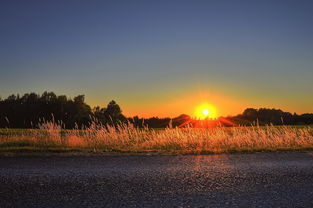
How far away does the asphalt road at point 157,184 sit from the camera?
211 inches

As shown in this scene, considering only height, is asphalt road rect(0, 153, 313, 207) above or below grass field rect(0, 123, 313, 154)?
below

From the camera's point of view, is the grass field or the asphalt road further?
the grass field

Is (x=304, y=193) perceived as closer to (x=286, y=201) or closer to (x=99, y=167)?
(x=286, y=201)

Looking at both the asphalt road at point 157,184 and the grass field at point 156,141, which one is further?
the grass field at point 156,141

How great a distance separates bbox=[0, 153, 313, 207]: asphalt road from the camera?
5363 mm

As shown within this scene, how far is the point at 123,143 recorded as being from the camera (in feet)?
50.7

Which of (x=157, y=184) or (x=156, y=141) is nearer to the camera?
(x=157, y=184)

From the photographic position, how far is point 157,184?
6.61 m

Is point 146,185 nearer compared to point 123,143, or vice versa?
point 146,185

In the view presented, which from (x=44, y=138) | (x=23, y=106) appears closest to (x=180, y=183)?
(x=44, y=138)

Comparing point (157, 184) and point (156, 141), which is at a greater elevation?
point (156, 141)

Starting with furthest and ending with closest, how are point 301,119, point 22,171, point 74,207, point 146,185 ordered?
point 301,119 → point 22,171 → point 146,185 → point 74,207

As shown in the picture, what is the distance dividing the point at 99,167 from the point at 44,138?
28.9ft

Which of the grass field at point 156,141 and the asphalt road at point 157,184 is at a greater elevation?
the grass field at point 156,141
